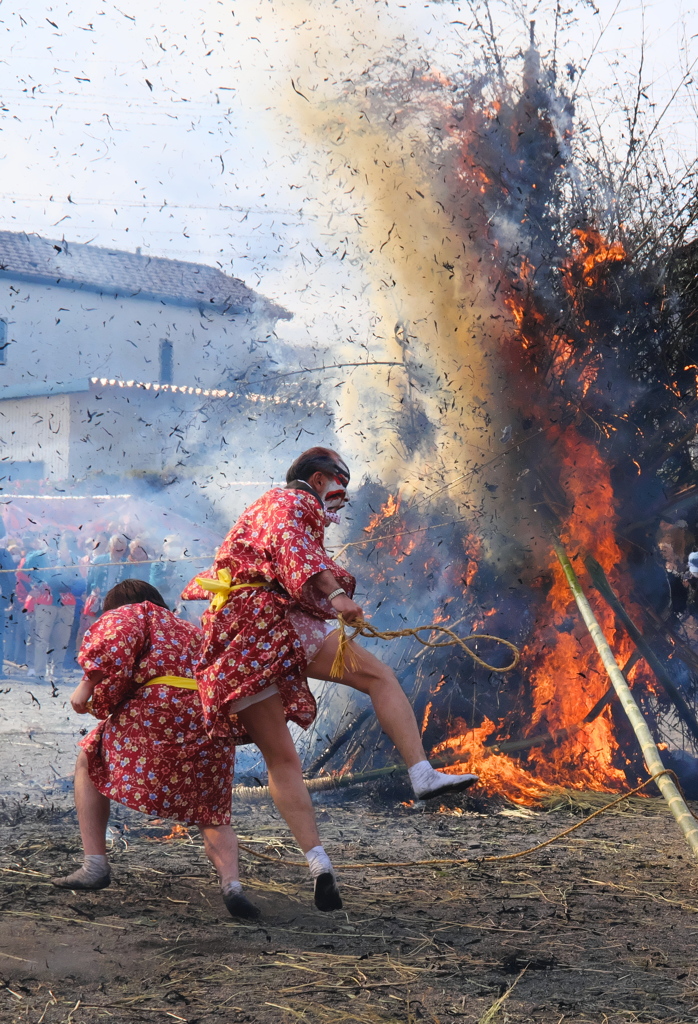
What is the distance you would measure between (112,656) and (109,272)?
86.7ft

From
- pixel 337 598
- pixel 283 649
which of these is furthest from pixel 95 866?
pixel 337 598

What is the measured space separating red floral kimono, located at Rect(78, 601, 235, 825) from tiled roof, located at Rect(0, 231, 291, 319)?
21.6m

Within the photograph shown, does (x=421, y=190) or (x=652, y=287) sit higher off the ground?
(x=421, y=190)

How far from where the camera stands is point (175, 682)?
12.9ft

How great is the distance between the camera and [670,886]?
173 inches

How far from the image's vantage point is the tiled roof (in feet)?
87.1

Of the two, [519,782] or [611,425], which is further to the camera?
[611,425]

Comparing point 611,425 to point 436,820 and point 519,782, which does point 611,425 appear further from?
point 436,820

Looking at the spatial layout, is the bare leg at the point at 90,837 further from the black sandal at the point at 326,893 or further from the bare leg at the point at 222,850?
the black sandal at the point at 326,893

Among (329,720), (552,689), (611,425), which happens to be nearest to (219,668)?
(329,720)

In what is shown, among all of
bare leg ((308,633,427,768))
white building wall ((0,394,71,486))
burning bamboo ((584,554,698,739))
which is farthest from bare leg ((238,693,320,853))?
white building wall ((0,394,71,486))

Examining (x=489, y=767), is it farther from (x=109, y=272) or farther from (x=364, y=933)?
(x=109, y=272)

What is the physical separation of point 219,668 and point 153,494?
608 cm

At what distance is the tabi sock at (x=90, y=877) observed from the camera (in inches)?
155
